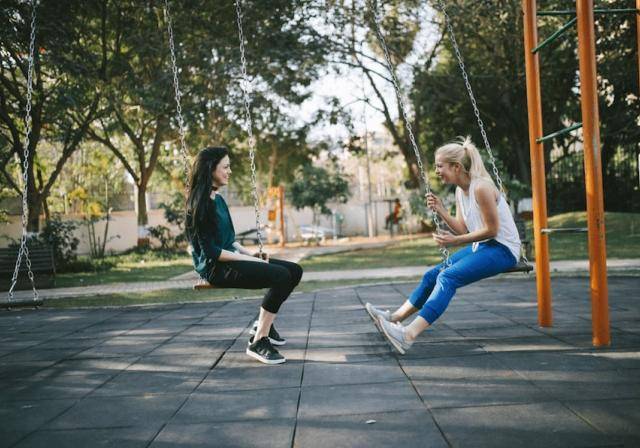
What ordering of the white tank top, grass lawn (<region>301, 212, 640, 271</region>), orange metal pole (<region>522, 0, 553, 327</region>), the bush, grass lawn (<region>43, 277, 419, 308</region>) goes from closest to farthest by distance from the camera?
the white tank top, orange metal pole (<region>522, 0, 553, 327</region>), grass lawn (<region>43, 277, 419, 308</region>), grass lawn (<region>301, 212, 640, 271</region>), the bush

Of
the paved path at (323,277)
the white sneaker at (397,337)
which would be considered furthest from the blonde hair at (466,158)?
the paved path at (323,277)

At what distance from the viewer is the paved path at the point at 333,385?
242cm

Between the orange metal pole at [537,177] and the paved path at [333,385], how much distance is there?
0.24 metres

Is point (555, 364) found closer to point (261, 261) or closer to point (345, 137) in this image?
point (261, 261)

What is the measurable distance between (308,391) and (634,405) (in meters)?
1.61

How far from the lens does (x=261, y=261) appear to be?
12.7 ft

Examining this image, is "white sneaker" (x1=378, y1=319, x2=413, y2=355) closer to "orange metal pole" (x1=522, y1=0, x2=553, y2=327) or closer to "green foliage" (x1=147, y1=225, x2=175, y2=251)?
"orange metal pole" (x1=522, y1=0, x2=553, y2=327)

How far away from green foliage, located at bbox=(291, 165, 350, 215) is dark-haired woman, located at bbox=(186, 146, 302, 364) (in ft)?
55.7

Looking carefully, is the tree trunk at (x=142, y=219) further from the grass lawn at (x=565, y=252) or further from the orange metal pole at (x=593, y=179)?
the orange metal pole at (x=593, y=179)

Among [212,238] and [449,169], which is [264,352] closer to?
[212,238]

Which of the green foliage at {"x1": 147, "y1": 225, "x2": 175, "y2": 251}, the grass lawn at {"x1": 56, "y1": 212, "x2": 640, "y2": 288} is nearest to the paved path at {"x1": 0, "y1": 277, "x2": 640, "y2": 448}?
the grass lawn at {"x1": 56, "y1": 212, "x2": 640, "y2": 288}

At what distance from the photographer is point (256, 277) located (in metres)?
3.84

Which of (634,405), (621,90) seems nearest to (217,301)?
(634,405)

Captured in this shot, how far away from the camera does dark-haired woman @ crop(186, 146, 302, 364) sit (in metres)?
3.71
